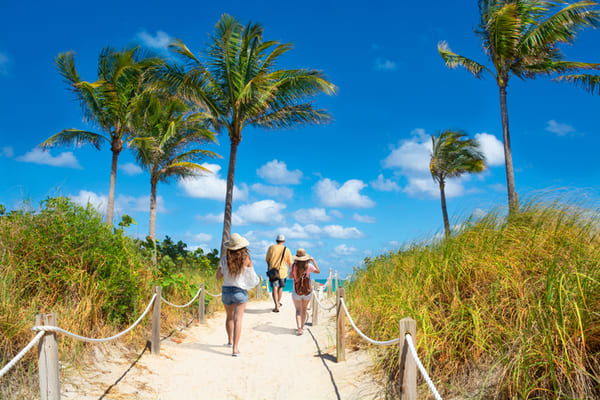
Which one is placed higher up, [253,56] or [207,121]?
[253,56]

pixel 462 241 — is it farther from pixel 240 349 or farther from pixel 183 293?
pixel 183 293

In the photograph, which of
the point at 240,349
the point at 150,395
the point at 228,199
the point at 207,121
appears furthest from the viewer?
the point at 207,121

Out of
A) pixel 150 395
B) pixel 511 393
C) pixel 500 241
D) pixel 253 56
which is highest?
pixel 253 56

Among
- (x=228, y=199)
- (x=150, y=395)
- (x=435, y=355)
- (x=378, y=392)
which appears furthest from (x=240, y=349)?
(x=228, y=199)

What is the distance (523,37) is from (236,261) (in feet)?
50.4

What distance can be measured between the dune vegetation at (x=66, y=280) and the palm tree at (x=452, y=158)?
77.1 ft

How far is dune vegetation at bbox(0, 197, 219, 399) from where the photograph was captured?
4.35m

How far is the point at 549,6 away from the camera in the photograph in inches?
597

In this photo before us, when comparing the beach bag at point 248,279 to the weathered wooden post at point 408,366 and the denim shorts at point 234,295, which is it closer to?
the denim shorts at point 234,295

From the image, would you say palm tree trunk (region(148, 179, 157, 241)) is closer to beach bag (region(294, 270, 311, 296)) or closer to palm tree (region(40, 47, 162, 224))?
palm tree (region(40, 47, 162, 224))

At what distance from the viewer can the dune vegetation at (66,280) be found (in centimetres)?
435

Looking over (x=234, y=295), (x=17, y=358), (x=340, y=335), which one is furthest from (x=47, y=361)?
(x=340, y=335)

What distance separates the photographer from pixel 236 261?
20.4 ft

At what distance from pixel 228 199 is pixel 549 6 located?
14.2 metres
